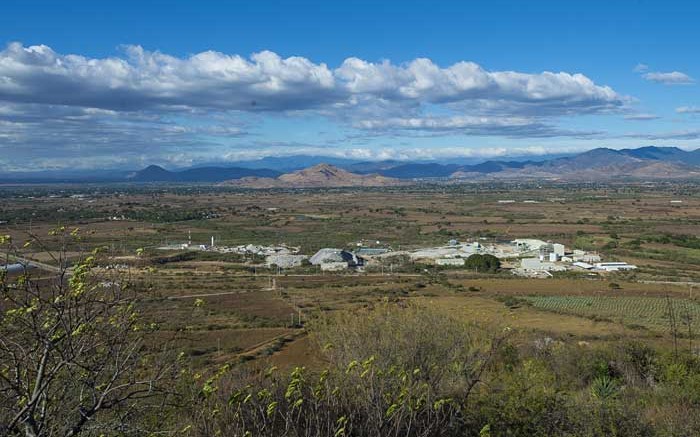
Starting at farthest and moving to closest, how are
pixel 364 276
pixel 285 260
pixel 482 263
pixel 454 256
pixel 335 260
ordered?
pixel 454 256
pixel 285 260
pixel 335 260
pixel 482 263
pixel 364 276

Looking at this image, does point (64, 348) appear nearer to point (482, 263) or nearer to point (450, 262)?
point (482, 263)

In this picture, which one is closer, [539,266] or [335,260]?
[539,266]

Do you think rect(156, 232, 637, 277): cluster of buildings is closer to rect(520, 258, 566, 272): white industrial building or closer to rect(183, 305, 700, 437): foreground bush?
rect(520, 258, 566, 272): white industrial building

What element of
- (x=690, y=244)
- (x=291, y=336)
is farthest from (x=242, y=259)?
(x=690, y=244)

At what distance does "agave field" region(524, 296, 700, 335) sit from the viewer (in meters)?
35.7

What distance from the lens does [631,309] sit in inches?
1601

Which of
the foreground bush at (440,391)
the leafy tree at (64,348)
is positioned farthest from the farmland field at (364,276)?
the foreground bush at (440,391)

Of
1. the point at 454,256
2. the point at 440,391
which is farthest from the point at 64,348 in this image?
the point at 454,256

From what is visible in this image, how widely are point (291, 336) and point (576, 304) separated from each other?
70.3 ft

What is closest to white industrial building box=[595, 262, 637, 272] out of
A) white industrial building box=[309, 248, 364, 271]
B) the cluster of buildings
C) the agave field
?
the cluster of buildings

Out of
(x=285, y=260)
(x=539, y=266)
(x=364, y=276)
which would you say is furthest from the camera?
(x=285, y=260)

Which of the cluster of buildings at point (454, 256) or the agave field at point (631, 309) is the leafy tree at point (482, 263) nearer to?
the cluster of buildings at point (454, 256)

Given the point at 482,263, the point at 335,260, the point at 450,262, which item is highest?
the point at 335,260

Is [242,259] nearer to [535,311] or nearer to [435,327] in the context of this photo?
[535,311]
